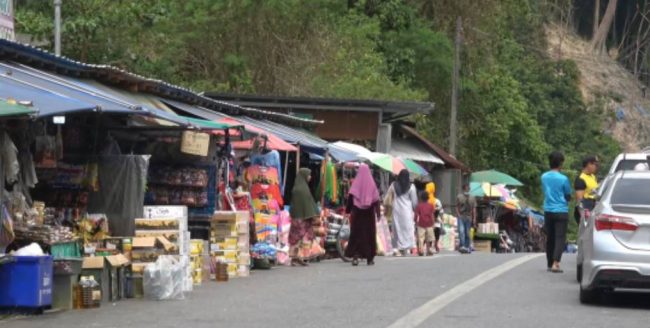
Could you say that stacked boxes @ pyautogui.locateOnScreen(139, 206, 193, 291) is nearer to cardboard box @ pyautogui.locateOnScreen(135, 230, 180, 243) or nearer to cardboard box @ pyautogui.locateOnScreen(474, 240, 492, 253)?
cardboard box @ pyautogui.locateOnScreen(135, 230, 180, 243)

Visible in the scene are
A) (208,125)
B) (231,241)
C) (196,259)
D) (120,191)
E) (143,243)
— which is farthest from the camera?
(231,241)

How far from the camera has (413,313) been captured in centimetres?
1293

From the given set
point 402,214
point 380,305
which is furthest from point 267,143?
point 380,305

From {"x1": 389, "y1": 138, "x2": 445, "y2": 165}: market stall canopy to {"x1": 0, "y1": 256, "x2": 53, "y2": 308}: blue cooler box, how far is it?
947 inches

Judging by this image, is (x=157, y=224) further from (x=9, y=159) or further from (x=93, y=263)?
(x=9, y=159)

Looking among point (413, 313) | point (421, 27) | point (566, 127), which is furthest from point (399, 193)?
point (566, 127)

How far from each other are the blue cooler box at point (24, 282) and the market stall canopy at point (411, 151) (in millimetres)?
24043

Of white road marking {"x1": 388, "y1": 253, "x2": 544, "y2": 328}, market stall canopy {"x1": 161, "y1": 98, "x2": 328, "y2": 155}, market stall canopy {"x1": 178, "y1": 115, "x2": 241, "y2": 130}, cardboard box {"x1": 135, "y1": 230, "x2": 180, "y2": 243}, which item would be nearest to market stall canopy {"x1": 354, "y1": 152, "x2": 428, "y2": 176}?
market stall canopy {"x1": 161, "y1": 98, "x2": 328, "y2": 155}

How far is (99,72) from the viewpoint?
18.8 metres

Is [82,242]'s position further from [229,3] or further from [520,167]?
[520,167]

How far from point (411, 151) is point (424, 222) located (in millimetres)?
9851

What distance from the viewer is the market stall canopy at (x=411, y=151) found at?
3772 cm

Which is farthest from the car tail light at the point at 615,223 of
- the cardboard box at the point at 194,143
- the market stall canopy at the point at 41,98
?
the cardboard box at the point at 194,143

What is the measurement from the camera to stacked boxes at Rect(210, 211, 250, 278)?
19.2 meters
